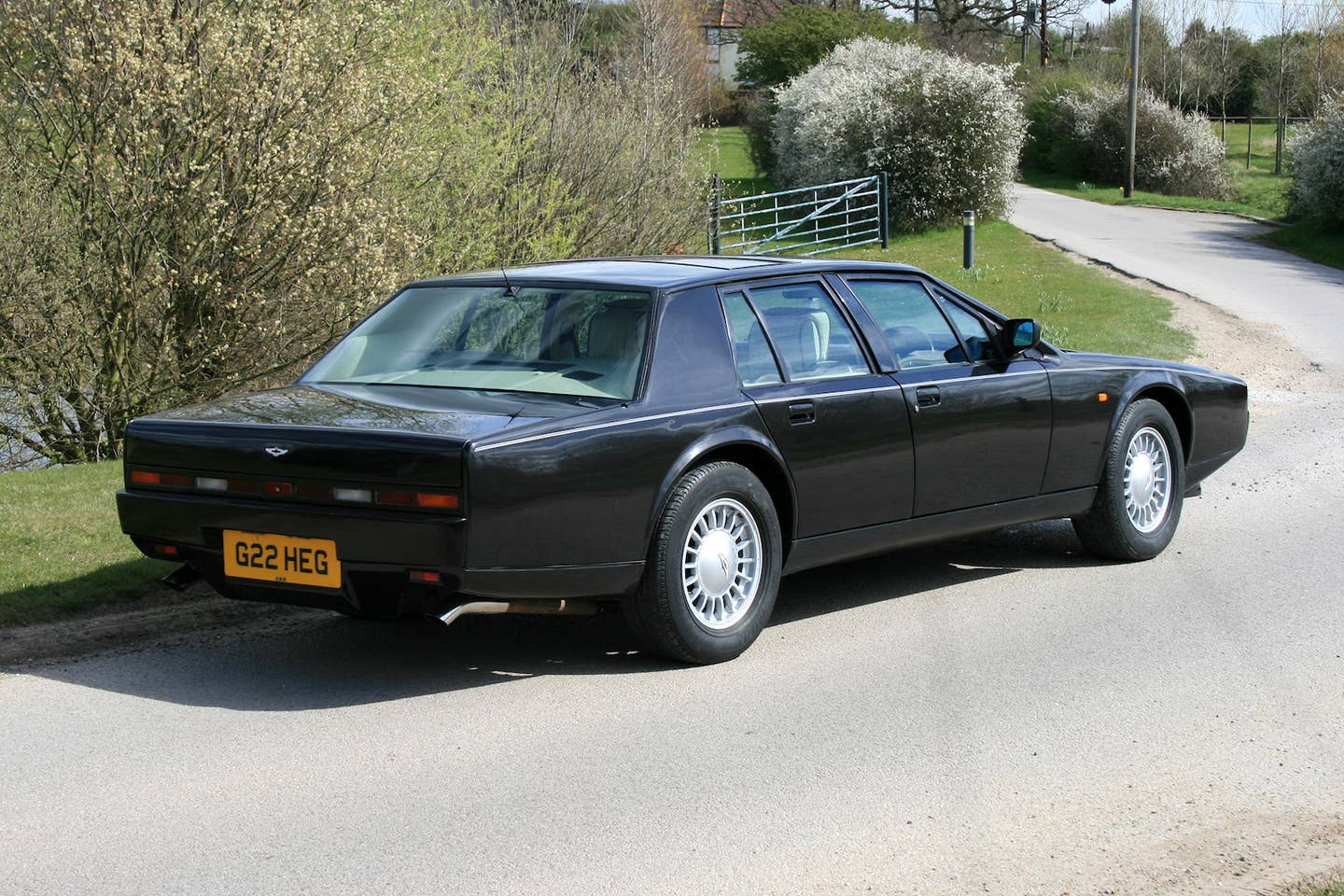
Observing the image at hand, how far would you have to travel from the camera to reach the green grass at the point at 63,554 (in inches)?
256

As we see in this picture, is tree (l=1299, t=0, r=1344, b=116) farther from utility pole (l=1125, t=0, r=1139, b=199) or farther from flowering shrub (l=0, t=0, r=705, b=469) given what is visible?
flowering shrub (l=0, t=0, r=705, b=469)

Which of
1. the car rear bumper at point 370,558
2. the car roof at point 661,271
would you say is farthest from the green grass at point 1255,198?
the car rear bumper at point 370,558

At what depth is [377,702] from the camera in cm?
537

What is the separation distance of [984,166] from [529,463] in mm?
30005

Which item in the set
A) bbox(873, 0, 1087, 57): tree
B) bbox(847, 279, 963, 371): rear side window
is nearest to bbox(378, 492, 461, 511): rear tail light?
bbox(847, 279, 963, 371): rear side window

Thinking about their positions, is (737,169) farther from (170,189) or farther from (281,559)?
(281,559)

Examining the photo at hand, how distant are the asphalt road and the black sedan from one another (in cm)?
41

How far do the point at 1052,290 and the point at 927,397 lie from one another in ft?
53.6

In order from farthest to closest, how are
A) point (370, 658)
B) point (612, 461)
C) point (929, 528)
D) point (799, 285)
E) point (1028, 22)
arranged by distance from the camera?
point (1028, 22) → point (929, 528) → point (799, 285) → point (370, 658) → point (612, 461)

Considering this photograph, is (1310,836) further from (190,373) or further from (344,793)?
(190,373)

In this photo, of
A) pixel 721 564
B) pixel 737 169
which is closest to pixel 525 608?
pixel 721 564

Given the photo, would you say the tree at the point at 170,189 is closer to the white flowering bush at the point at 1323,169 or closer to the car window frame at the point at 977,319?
the car window frame at the point at 977,319

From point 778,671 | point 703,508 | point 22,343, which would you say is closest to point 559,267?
point 703,508

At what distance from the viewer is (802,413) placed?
6133mm
